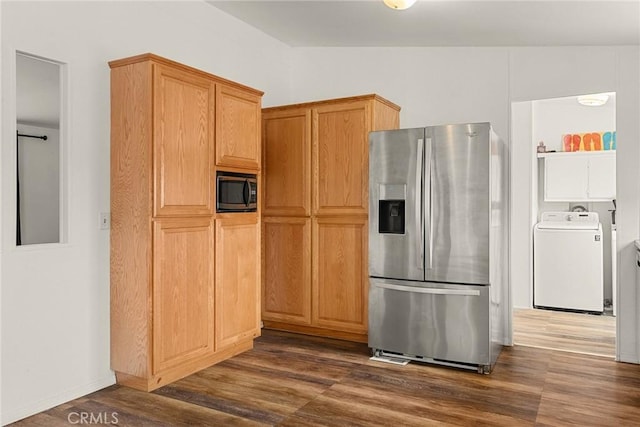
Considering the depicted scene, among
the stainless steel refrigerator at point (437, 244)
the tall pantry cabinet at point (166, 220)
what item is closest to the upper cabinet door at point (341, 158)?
the stainless steel refrigerator at point (437, 244)

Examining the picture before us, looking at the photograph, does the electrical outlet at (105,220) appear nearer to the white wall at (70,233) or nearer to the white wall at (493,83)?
the white wall at (70,233)

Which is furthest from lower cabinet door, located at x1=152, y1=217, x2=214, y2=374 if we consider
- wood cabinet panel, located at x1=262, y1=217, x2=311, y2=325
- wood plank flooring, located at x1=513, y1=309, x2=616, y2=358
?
wood plank flooring, located at x1=513, y1=309, x2=616, y2=358

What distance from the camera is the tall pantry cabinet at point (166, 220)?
119 inches

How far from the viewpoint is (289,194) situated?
14.5 ft

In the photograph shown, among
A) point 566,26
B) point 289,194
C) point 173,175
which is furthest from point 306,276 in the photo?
point 566,26

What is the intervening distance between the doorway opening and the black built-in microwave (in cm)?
312

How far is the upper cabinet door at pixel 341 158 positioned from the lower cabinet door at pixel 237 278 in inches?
27.3

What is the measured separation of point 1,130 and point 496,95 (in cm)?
369

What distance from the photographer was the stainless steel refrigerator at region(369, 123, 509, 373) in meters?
3.42

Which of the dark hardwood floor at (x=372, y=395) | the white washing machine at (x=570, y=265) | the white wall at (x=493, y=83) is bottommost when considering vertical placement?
the dark hardwood floor at (x=372, y=395)

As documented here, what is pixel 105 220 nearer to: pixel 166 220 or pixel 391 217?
pixel 166 220

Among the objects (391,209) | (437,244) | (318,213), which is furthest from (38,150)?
(437,244)

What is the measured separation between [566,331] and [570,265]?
3.70 feet

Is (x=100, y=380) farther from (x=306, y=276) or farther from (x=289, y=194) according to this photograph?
(x=289, y=194)
